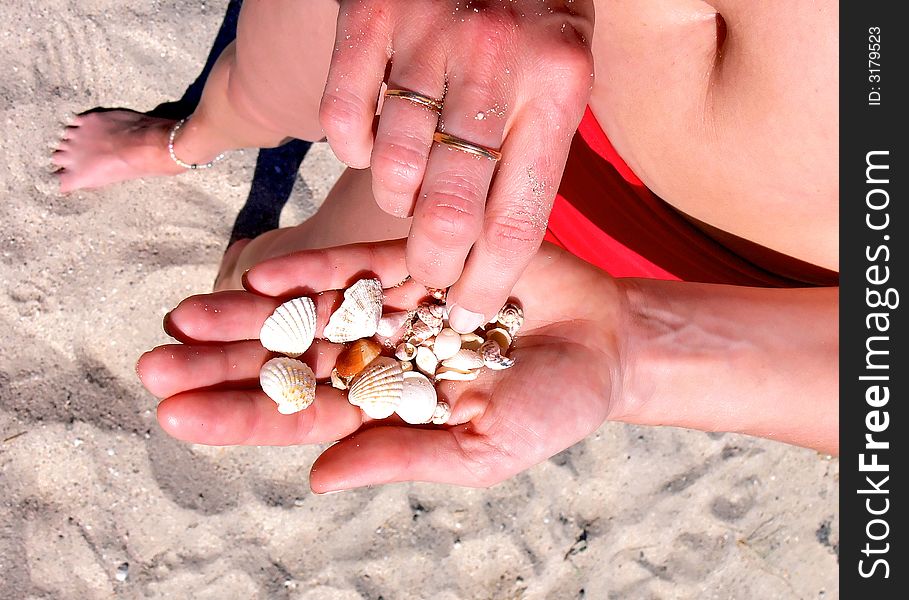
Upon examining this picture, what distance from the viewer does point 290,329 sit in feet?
5.02

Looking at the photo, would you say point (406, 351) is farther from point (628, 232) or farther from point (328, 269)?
point (628, 232)

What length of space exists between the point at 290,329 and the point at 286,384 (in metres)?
0.14

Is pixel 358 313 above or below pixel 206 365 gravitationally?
above

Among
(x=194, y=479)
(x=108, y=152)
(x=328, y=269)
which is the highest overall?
(x=108, y=152)

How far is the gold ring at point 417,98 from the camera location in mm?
1090

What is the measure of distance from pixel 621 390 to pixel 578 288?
0.28m


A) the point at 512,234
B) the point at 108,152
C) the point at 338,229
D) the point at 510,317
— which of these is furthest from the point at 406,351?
the point at 108,152

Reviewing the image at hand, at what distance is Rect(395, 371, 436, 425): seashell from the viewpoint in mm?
1547

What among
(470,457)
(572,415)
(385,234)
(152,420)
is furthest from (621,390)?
(152,420)

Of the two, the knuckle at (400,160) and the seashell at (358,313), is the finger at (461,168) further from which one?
the seashell at (358,313)

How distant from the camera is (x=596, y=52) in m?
1.54

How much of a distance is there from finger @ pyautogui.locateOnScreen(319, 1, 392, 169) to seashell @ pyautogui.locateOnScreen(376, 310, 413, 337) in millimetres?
629

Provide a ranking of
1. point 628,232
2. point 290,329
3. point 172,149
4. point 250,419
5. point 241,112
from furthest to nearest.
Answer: point 172,149 < point 241,112 < point 628,232 < point 290,329 < point 250,419

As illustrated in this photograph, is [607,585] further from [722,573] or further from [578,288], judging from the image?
[578,288]
